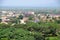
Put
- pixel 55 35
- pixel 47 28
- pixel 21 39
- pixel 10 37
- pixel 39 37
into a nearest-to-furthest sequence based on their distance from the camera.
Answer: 1. pixel 21 39
2. pixel 10 37
3. pixel 39 37
4. pixel 55 35
5. pixel 47 28

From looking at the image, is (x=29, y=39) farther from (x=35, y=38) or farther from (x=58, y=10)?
(x=58, y=10)

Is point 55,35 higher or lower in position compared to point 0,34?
lower

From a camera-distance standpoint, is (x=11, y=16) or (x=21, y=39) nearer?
(x=21, y=39)

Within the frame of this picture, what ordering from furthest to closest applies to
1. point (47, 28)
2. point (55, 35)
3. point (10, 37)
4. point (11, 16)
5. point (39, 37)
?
point (11, 16) < point (47, 28) < point (55, 35) < point (39, 37) < point (10, 37)

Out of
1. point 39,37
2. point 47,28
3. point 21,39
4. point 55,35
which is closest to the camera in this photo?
point 21,39

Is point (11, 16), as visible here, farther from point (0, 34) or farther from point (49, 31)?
point (0, 34)

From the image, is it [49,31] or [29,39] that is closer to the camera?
[29,39]

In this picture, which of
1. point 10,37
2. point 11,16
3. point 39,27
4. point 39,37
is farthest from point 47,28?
point 11,16

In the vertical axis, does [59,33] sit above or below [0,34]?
below

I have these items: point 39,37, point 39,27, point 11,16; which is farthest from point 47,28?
point 11,16
